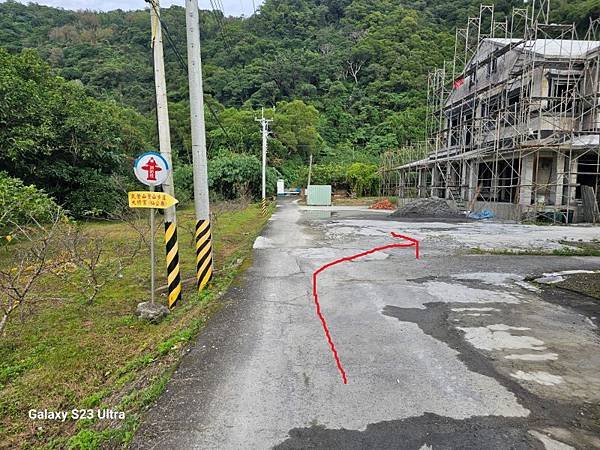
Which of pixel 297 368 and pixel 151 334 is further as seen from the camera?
pixel 151 334

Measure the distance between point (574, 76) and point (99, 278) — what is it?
21.8 meters

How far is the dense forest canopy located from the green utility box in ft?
22.6

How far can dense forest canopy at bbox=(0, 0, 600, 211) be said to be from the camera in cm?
1667

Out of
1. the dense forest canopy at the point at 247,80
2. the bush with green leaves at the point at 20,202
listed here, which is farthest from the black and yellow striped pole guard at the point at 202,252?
the dense forest canopy at the point at 247,80

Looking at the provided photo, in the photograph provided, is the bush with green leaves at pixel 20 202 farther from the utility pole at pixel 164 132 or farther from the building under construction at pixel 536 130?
the building under construction at pixel 536 130

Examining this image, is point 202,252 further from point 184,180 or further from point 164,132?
point 184,180

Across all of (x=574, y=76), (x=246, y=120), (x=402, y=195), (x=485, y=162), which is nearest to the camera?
(x=574, y=76)

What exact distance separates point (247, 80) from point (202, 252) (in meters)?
49.7

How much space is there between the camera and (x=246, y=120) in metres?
40.9

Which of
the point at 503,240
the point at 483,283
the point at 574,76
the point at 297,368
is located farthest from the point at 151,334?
the point at 574,76

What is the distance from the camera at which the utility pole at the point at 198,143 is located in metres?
6.26

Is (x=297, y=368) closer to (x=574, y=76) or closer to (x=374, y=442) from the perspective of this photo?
(x=374, y=442)

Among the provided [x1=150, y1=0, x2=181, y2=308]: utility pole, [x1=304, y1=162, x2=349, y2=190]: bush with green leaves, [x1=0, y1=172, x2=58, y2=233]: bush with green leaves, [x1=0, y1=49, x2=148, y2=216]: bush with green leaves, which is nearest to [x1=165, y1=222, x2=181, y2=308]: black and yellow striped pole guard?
[x1=150, y1=0, x2=181, y2=308]: utility pole

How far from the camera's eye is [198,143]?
6398 mm
